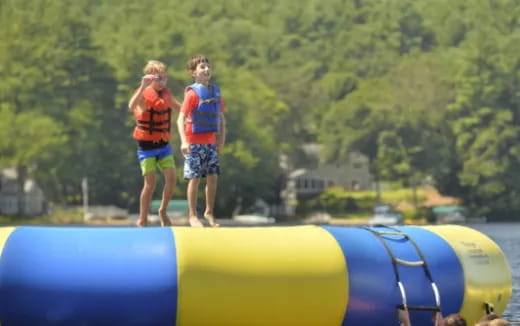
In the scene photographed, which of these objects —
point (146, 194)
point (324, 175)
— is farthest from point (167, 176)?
point (324, 175)

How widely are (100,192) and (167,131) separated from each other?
77156mm

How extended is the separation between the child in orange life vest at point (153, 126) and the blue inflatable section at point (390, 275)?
1.82m

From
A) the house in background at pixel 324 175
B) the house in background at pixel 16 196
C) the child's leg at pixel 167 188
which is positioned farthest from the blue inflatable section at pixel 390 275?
the house in background at pixel 324 175

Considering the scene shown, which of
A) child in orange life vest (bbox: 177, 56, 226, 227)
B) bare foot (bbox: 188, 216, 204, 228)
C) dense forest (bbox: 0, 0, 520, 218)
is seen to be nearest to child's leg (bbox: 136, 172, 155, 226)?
child in orange life vest (bbox: 177, 56, 226, 227)

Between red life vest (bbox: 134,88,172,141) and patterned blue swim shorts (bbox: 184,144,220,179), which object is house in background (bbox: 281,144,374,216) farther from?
red life vest (bbox: 134,88,172,141)

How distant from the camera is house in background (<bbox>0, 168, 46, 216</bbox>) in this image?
3526 inches

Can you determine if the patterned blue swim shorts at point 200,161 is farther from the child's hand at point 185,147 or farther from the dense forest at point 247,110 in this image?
the dense forest at point 247,110

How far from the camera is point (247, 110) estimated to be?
97.1 meters

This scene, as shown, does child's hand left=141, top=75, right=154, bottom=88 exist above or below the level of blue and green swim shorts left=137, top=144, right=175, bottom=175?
above

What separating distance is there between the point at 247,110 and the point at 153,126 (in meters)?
83.0

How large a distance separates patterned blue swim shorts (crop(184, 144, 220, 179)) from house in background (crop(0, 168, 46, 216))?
2964 inches

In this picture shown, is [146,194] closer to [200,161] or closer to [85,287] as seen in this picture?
[200,161]

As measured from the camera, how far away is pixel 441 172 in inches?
3762

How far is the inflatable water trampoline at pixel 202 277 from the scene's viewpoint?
12.0 metres
